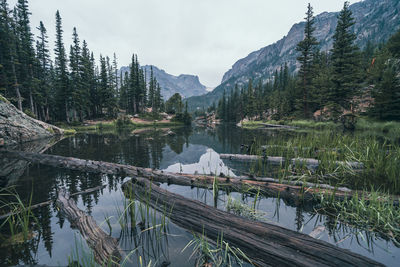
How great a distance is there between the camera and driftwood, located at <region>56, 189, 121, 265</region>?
288 cm

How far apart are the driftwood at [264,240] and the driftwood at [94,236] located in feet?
4.34

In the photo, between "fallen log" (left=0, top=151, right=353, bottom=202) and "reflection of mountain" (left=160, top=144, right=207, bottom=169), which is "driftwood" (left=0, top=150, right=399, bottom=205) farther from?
"reflection of mountain" (left=160, top=144, right=207, bottom=169)

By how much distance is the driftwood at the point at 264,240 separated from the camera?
2332 mm

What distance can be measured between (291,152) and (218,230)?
7966mm

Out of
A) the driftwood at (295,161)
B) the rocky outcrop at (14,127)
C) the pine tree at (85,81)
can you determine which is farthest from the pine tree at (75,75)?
the driftwood at (295,161)

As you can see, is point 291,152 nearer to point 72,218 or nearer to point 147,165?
point 147,165

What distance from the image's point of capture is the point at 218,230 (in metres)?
3.28

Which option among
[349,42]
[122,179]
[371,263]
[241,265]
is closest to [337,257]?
[371,263]

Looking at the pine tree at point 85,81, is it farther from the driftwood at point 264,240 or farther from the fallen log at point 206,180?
the driftwood at point 264,240

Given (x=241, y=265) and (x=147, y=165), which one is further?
(x=147, y=165)

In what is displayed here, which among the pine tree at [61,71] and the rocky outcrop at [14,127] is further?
the pine tree at [61,71]

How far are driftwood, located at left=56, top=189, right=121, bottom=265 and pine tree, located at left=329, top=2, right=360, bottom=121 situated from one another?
3895 centimetres

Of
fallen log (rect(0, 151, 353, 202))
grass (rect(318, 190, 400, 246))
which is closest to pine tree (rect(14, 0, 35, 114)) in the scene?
fallen log (rect(0, 151, 353, 202))

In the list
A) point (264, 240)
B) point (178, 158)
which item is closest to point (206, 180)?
point (264, 240)
